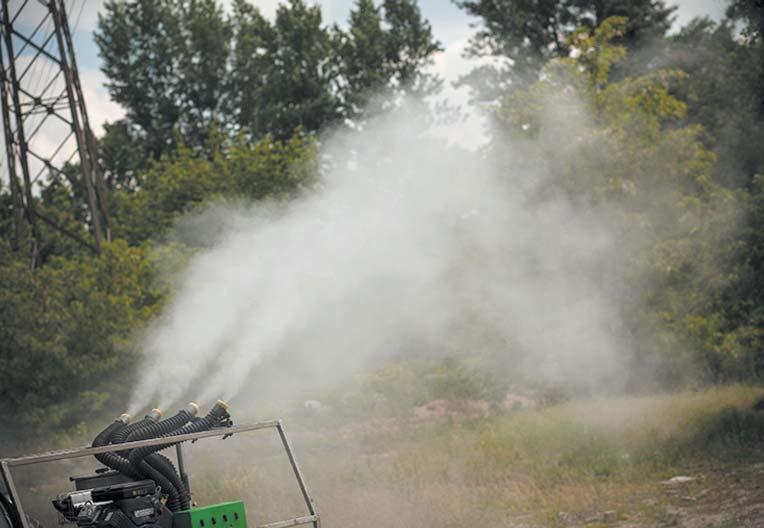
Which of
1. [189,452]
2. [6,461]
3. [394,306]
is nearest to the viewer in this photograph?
[6,461]

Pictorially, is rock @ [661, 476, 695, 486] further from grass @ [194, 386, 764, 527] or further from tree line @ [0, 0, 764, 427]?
tree line @ [0, 0, 764, 427]

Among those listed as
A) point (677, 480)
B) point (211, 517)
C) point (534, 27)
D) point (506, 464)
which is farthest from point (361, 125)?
point (211, 517)

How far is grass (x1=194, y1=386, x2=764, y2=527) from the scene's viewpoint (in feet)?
48.1

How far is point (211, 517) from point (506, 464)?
37.2 feet

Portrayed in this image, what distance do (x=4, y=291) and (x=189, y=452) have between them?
563 centimetres

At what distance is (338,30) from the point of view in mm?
49875

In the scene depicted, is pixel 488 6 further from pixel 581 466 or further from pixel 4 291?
pixel 581 466

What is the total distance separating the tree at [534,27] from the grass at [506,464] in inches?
942

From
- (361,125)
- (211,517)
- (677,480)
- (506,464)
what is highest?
(361,125)

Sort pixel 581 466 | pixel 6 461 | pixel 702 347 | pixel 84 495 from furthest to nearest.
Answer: pixel 702 347
pixel 581 466
pixel 84 495
pixel 6 461

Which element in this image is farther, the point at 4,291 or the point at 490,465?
the point at 4,291

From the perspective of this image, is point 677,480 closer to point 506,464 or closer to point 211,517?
point 506,464

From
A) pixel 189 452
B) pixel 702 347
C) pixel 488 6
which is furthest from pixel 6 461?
pixel 488 6

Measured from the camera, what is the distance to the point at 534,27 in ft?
150
